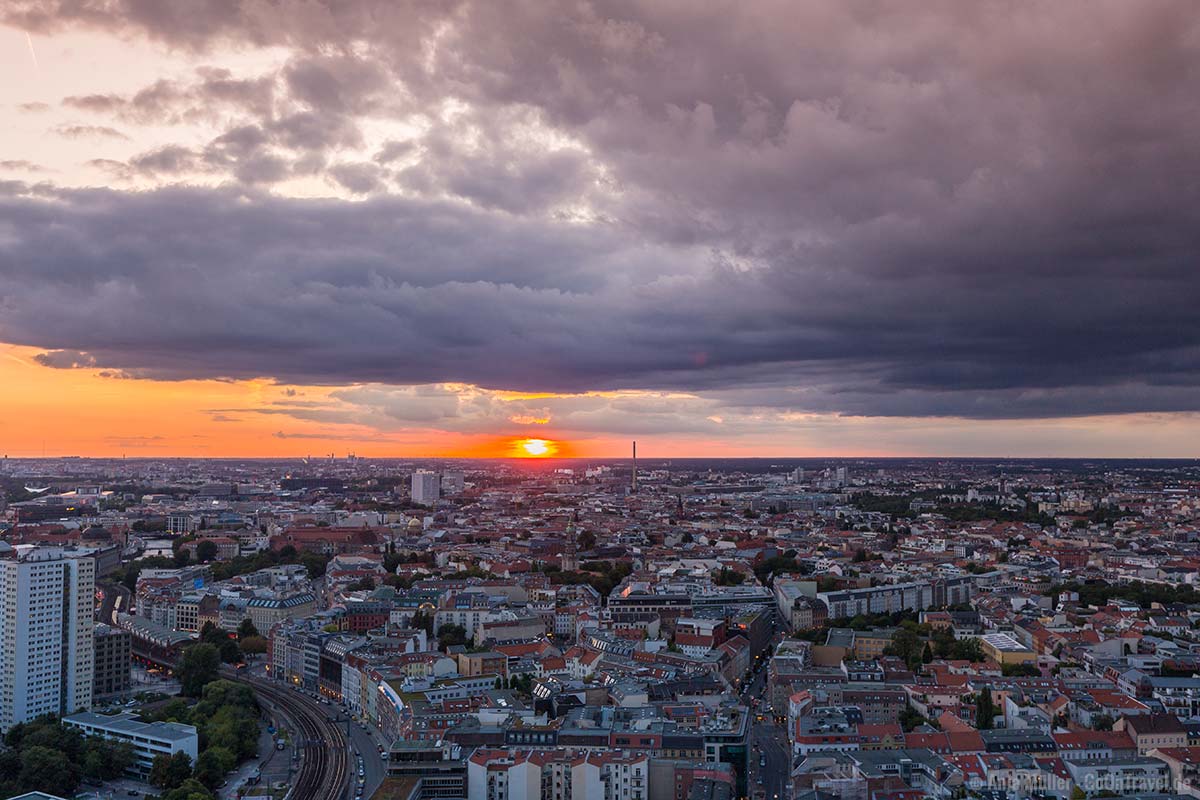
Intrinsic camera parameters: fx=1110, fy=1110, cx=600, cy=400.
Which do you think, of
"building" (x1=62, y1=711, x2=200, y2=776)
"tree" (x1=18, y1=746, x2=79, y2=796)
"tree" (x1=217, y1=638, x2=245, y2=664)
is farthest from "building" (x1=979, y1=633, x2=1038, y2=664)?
"tree" (x1=18, y1=746, x2=79, y2=796)

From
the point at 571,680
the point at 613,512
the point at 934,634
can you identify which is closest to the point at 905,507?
the point at 613,512

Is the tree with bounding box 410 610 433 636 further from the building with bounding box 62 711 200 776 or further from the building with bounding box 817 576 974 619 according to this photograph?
the building with bounding box 817 576 974 619

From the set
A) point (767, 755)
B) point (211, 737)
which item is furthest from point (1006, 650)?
point (211, 737)

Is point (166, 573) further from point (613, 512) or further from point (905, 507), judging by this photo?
point (905, 507)

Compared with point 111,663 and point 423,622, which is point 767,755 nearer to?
point 423,622

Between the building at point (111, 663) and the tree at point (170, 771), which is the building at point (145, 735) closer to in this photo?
the tree at point (170, 771)
